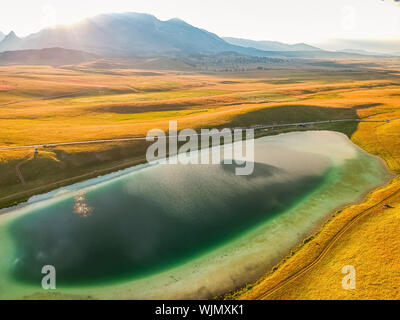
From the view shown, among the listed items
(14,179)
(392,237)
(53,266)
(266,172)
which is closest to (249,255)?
(392,237)

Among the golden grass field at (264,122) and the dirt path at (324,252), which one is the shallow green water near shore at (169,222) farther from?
the golden grass field at (264,122)

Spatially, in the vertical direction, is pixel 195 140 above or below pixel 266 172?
above

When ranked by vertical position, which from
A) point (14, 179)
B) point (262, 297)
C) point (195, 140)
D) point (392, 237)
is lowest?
point (262, 297)

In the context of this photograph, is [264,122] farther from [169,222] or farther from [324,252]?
[324,252]

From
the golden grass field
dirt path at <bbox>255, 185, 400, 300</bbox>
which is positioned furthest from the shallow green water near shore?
the golden grass field

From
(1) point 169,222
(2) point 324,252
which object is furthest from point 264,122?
(2) point 324,252

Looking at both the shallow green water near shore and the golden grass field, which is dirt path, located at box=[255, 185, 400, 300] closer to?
the golden grass field

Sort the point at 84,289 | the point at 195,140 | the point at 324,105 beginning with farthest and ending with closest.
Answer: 1. the point at 324,105
2. the point at 195,140
3. the point at 84,289

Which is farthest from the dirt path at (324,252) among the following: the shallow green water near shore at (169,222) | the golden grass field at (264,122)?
the shallow green water near shore at (169,222)

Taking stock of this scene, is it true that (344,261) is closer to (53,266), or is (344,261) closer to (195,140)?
(53,266)
